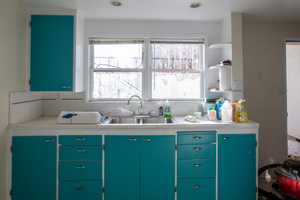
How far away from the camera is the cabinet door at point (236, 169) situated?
2.09 m

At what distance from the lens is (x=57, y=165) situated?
2016 mm

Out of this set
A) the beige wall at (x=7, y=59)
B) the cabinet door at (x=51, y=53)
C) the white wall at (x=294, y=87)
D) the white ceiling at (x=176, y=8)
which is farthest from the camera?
the white wall at (x=294, y=87)

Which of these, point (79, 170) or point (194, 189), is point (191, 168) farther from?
point (79, 170)

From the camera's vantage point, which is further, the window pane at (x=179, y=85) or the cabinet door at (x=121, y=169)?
the window pane at (x=179, y=85)

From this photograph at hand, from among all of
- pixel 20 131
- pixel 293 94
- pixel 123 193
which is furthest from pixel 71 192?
pixel 293 94

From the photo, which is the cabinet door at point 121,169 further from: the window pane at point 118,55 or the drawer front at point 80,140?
the window pane at point 118,55

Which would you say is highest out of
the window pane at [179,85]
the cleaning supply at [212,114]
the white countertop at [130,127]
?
the window pane at [179,85]

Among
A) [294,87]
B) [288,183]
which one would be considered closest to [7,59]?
[288,183]

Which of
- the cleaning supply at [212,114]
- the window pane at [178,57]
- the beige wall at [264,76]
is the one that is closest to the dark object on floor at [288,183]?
the beige wall at [264,76]

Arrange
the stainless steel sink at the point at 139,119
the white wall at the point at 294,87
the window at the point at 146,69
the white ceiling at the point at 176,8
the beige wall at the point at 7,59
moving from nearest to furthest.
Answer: the beige wall at the point at 7,59
the white ceiling at the point at 176,8
the stainless steel sink at the point at 139,119
the window at the point at 146,69
the white wall at the point at 294,87

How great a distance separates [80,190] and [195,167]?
4.33 ft

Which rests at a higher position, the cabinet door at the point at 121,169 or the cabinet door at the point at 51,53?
the cabinet door at the point at 51,53

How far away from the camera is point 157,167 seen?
2.06 metres

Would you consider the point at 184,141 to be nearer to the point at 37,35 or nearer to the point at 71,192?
the point at 71,192
